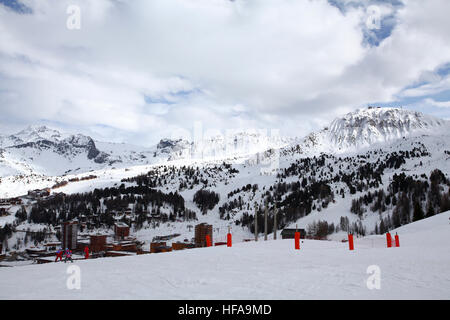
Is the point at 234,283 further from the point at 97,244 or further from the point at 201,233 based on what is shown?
the point at 97,244

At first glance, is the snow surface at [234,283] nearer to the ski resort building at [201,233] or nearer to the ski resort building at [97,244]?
the ski resort building at [201,233]

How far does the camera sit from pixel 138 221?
166875mm

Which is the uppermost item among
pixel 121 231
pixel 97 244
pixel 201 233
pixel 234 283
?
pixel 234 283

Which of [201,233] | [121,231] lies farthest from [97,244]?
[121,231]

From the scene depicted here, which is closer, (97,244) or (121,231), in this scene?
(97,244)

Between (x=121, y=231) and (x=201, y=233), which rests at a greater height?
(x=201, y=233)

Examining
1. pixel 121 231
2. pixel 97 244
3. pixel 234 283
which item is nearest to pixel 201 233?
pixel 97 244

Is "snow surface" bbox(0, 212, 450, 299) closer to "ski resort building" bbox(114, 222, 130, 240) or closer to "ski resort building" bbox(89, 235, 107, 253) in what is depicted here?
"ski resort building" bbox(89, 235, 107, 253)

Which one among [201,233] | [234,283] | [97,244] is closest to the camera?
[234,283]

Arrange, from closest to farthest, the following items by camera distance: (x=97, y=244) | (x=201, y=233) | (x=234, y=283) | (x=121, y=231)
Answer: (x=234, y=283) < (x=201, y=233) < (x=97, y=244) < (x=121, y=231)

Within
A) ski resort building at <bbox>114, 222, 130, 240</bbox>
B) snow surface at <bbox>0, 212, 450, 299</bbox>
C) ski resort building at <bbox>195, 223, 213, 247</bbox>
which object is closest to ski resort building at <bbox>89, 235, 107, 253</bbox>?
ski resort building at <bbox>195, 223, 213, 247</bbox>
